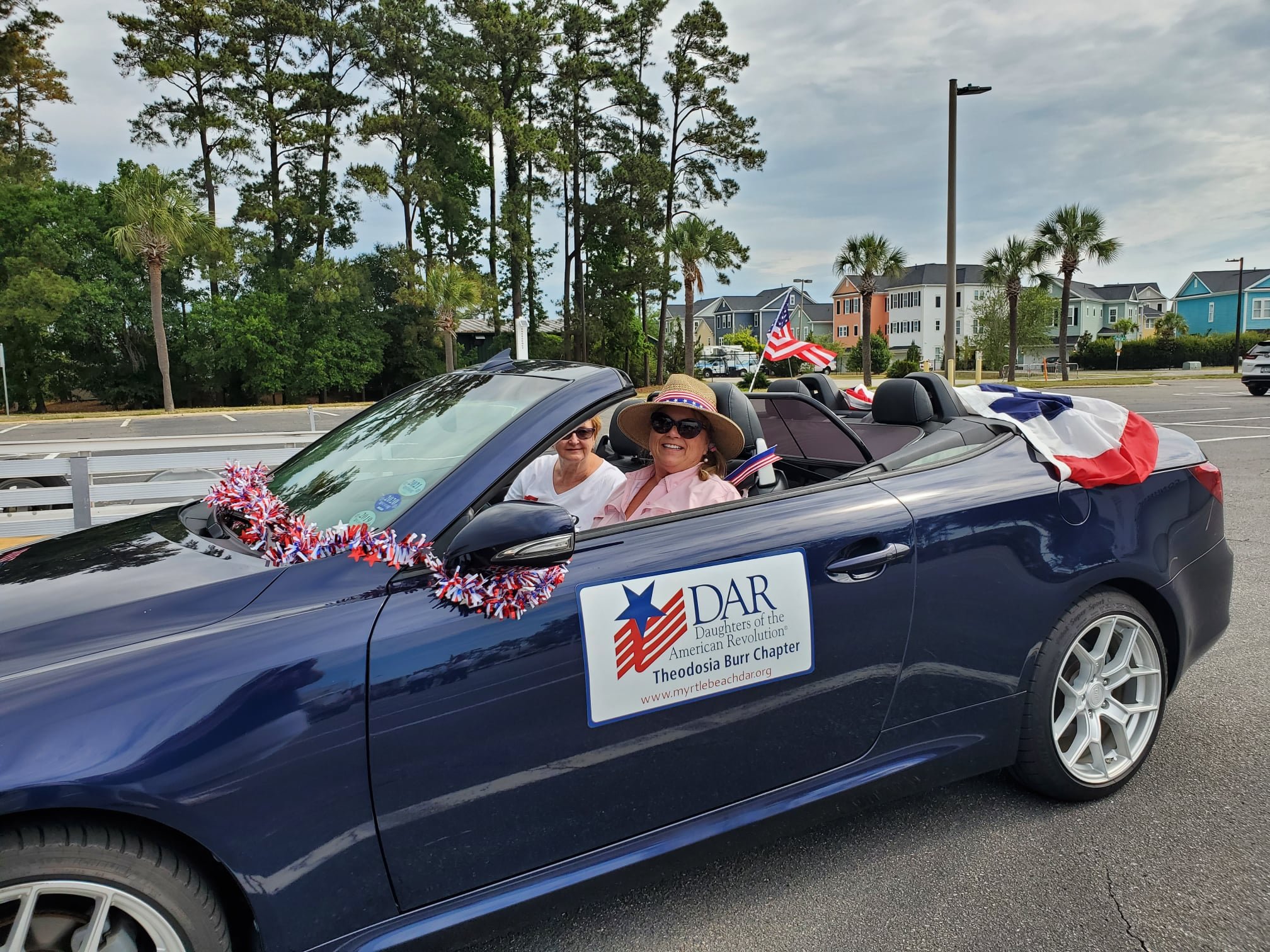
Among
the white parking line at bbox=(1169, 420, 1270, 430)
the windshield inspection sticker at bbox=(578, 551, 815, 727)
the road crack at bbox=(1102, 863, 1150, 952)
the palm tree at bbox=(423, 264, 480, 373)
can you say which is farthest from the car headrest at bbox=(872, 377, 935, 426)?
the palm tree at bbox=(423, 264, 480, 373)

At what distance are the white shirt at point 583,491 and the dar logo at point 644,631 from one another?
109cm

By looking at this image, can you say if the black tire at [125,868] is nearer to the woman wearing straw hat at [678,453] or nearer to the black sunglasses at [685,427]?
the woman wearing straw hat at [678,453]

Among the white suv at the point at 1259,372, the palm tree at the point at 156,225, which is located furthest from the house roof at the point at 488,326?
the white suv at the point at 1259,372

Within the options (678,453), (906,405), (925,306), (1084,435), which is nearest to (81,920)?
(678,453)

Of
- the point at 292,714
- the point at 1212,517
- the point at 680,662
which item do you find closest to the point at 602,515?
the point at 680,662

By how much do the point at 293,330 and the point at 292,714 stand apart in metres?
40.8

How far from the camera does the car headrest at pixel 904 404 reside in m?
3.56

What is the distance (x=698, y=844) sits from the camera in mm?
2068

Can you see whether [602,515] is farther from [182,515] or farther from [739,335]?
[739,335]

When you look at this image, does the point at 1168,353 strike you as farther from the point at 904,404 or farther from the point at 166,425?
the point at 904,404

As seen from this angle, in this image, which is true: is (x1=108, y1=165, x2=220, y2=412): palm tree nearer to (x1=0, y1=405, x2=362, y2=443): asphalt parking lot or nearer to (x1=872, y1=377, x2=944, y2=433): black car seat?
(x1=0, y1=405, x2=362, y2=443): asphalt parking lot

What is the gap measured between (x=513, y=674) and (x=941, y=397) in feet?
8.52

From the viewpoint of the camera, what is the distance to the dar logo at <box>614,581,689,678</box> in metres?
1.95

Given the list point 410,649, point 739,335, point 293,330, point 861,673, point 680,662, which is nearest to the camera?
point 410,649
